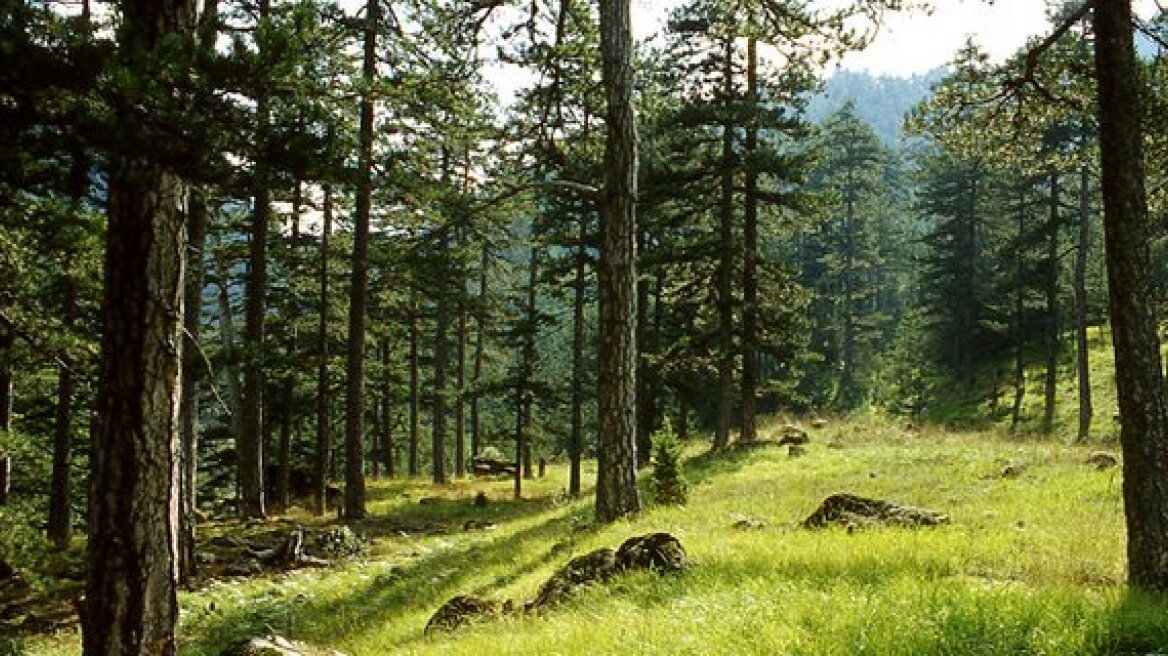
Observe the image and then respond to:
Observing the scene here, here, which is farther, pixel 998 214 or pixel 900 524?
pixel 998 214

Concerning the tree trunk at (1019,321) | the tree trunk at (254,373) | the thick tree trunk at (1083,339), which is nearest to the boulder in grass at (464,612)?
the tree trunk at (254,373)

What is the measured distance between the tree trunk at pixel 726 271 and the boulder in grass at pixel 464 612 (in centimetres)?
1550

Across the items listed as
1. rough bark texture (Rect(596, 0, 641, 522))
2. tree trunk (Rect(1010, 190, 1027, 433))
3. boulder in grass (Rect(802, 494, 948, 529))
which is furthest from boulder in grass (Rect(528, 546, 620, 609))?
tree trunk (Rect(1010, 190, 1027, 433))

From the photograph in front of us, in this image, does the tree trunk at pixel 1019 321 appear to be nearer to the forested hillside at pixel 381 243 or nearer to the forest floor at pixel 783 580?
the forested hillside at pixel 381 243

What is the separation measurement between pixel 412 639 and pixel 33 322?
A: 5324 mm

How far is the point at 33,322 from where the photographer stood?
8625 mm

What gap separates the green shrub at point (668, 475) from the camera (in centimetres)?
1340

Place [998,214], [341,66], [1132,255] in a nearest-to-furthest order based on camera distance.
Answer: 1. [1132,255]
2. [341,66]
3. [998,214]

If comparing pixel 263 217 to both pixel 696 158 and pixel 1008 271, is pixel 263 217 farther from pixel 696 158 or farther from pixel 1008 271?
pixel 1008 271

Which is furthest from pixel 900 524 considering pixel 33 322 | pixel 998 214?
pixel 998 214

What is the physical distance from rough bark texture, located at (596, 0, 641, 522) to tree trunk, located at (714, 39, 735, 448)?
1176 cm

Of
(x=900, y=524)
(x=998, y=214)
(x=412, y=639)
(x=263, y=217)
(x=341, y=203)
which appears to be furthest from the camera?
(x=998, y=214)

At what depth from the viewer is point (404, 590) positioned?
10.9 metres

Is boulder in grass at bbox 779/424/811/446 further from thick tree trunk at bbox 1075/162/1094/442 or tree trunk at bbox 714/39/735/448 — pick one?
thick tree trunk at bbox 1075/162/1094/442
